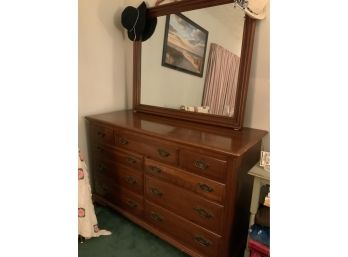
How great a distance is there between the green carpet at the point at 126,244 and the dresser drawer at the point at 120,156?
551mm

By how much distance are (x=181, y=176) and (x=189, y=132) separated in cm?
29

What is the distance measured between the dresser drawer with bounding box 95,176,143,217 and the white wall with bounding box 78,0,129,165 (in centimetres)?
32

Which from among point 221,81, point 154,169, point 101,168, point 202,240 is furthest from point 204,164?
point 101,168

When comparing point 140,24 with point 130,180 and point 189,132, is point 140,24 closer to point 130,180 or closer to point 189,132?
point 189,132

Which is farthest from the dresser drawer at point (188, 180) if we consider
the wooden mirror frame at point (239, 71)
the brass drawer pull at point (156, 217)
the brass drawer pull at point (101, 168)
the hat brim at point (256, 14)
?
the hat brim at point (256, 14)

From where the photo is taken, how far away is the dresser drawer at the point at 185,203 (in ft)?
4.58

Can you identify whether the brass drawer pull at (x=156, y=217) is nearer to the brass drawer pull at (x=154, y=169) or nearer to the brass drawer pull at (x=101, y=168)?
the brass drawer pull at (x=154, y=169)

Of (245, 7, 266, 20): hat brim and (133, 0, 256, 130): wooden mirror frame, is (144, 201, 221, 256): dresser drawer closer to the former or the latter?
(133, 0, 256, 130): wooden mirror frame
